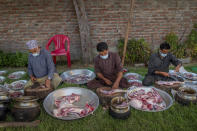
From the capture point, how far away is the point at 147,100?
3596 mm

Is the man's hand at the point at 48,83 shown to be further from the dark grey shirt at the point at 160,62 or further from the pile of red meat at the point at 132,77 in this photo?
the dark grey shirt at the point at 160,62

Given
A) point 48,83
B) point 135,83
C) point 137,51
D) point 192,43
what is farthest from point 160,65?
point 192,43

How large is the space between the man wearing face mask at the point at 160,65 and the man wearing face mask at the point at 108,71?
0.72 m

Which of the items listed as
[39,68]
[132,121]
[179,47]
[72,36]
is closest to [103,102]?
[132,121]

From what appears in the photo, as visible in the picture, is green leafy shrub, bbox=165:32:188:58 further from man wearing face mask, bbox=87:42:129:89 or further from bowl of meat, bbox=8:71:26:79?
bowl of meat, bbox=8:71:26:79

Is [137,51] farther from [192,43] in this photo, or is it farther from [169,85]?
[169,85]

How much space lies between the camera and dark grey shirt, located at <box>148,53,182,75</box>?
4.33 meters

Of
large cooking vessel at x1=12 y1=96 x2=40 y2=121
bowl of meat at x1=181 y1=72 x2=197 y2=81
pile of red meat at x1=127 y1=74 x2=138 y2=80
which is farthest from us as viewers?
pile of red meat at x1=127 y1=74 x2=138 y2=80

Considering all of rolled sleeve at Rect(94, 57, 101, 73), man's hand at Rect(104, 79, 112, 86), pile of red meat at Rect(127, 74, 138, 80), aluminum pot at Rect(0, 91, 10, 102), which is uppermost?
rolled sleeve at Rect(94, 57, 101, 73)

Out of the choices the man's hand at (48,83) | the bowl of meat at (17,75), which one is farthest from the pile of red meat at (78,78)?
the bowl of meat at (17,75)

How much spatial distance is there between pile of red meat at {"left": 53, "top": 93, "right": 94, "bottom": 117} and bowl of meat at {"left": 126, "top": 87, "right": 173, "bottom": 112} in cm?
98

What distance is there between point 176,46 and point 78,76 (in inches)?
161

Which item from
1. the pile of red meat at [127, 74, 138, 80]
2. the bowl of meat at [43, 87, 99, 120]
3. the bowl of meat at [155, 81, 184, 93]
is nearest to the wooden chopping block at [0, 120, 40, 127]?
the bowl of meat at [43, 87, 99, 120]

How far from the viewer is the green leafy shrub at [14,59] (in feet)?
20.7
